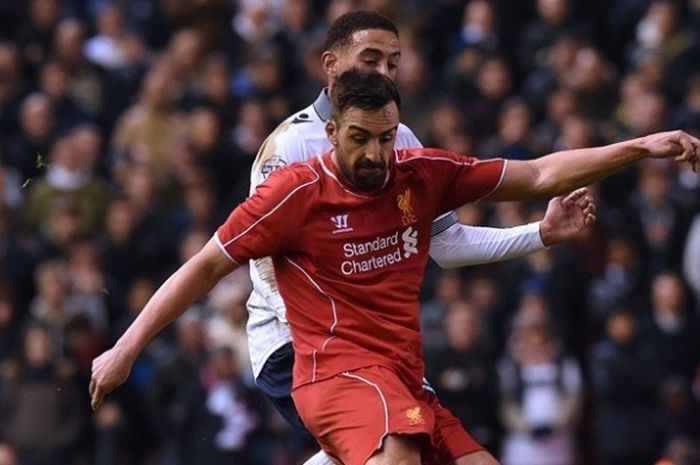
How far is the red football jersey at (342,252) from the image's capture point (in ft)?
26.0

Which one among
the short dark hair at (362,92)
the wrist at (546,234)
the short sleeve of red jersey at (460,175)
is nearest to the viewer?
the short dark hair at (362,92)

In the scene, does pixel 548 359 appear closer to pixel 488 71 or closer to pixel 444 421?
pixel 488 71

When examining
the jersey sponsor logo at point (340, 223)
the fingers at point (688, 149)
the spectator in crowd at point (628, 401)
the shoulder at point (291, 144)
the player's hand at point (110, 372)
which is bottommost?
the spectator in crowd at point (628, 401)

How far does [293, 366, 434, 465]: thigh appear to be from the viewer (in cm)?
777

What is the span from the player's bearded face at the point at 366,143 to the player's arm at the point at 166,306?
632 millimetres

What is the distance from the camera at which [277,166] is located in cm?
874

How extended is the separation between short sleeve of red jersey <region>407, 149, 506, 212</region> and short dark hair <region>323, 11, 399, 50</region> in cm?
73

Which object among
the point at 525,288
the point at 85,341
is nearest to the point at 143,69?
the point at 85,341

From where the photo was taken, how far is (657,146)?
801 centimetres

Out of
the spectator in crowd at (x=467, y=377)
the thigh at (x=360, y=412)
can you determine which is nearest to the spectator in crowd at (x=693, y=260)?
the spectator in crowd at (x=467, y=377)

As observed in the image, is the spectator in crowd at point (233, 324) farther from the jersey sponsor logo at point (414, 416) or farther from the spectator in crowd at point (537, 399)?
the jersey sponsor logo at point (414, 416)

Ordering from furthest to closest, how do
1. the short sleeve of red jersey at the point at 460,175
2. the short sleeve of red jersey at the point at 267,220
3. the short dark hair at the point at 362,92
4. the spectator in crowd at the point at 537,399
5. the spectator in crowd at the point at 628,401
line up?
the spectator in crowd at the point at 537,399 → the spectator in crowd at the point at 628,401 → the short sleeve of red jersey at the point at 460,175 → the short sleeve of red jersey at the point at 267,220 → the short dark hair at the point at 362,92

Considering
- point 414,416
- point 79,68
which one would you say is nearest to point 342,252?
point 414,416

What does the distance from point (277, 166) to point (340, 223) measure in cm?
84
